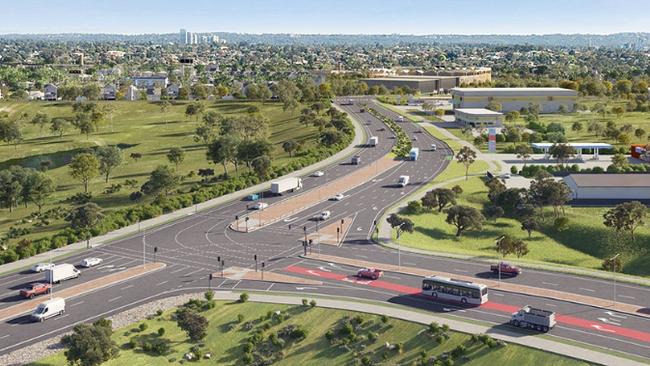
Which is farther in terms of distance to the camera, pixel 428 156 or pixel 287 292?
pixel 428 156

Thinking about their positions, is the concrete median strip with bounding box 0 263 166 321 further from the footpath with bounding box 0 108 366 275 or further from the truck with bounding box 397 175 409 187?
the truck with bounding box 397 175 409 187

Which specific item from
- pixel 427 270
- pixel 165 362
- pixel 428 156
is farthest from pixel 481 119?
pixel 165 362

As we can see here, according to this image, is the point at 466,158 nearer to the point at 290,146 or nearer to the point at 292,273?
the point at 290,146

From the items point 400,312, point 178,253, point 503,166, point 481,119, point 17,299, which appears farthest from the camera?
point 481,119

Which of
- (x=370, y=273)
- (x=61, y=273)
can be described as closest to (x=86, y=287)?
(x=61, y=273)

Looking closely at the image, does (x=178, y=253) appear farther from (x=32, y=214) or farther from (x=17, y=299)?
(x=32, y=214)

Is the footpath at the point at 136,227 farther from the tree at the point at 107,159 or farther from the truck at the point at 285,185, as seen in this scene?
the tree at the point at 107,159

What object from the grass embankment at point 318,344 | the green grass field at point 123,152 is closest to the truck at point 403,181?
the green grass field at point 123,152
